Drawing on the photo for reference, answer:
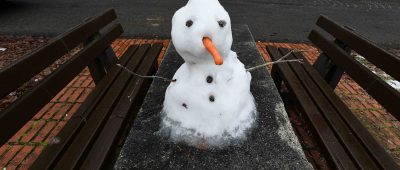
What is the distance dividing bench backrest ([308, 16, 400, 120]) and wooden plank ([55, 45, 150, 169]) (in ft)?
7.02

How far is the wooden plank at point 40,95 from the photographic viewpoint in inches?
70.4

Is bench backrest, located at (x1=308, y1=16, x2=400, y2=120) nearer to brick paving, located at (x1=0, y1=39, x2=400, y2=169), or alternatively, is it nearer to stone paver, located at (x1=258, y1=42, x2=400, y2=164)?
stone paver, located at (x1=258, y1=42, x2=400, y2=164)

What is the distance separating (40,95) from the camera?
83.0 inches

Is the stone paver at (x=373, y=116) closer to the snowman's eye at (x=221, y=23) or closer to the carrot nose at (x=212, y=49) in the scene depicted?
the snowman's eye at (x=221, y=23)

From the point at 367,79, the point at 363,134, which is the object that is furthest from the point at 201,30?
the point at 367,79

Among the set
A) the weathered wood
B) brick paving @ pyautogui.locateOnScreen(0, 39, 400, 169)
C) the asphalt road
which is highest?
the weathered wood

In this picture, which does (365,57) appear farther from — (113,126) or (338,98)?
(113,126)

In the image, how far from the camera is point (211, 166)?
1.80 metres

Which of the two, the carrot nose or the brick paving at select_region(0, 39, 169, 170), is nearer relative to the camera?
the carrot nose

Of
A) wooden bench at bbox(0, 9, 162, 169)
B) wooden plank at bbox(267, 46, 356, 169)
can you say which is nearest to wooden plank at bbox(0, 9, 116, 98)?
wooden bench at bbox(0, 9, 162, 169)

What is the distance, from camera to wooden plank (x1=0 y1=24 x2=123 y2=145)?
1.79 metres

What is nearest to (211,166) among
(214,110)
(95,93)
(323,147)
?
(214,110)

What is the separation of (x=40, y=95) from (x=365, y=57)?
2.73 metres

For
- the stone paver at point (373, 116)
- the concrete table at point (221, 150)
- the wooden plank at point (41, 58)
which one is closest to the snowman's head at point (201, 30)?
the concrete table at point (221, 150)
